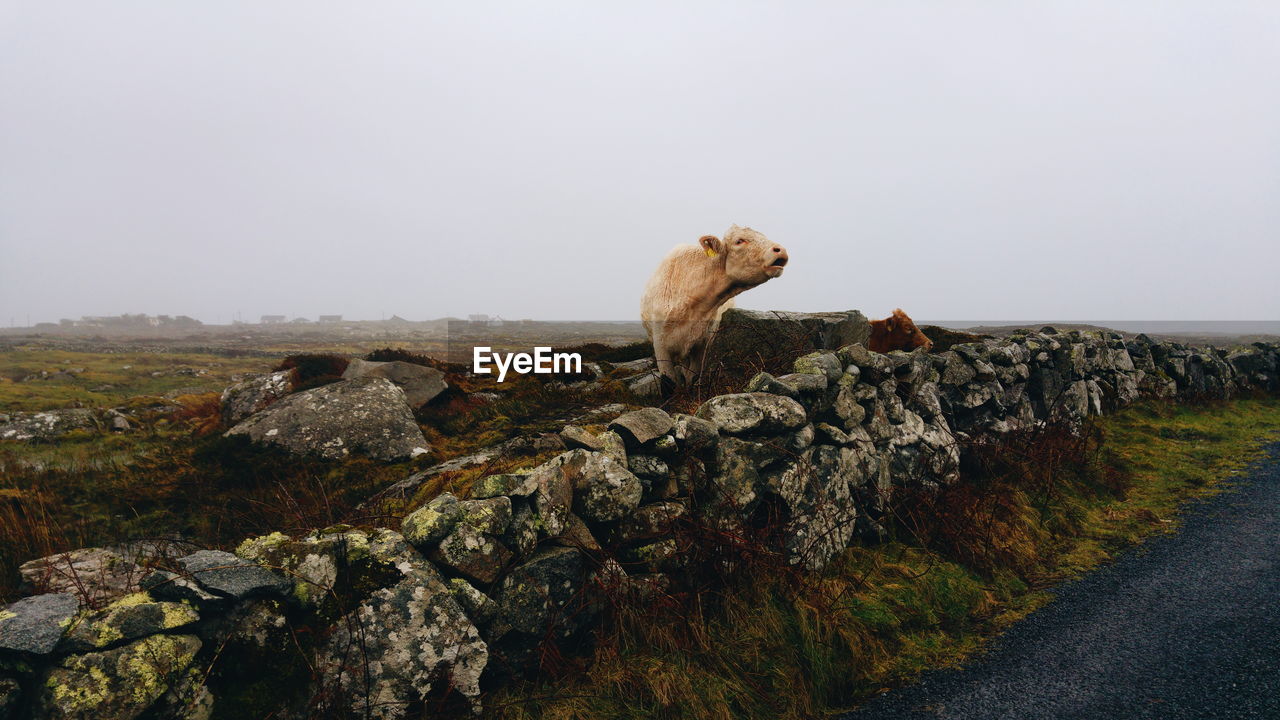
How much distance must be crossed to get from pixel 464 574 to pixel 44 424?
13.9 meters

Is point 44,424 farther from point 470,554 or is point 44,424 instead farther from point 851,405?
point 851,405

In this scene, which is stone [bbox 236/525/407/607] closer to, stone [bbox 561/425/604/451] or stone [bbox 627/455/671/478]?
stone [bbox 561/425/604/451]

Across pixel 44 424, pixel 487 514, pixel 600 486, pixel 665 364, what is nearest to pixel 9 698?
pixel 487 514

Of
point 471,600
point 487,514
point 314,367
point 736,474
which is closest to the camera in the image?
point 471,600

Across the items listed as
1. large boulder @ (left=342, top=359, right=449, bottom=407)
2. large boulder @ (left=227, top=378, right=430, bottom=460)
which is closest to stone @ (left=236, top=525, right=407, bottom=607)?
large boulder @ (left=227, top=378, right=430, bottom=460)

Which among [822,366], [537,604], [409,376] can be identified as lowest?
[537,604]

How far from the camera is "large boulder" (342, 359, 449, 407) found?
10.4 metres

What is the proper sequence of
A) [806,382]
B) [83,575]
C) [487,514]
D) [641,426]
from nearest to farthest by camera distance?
[487,514] → [83,575] → [641,426] → [806,382]

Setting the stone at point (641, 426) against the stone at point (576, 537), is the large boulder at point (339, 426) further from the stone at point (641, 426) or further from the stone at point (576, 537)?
the stone at point (576, 537)

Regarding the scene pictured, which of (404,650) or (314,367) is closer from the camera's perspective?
(404,650)

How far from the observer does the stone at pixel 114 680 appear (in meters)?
2.13

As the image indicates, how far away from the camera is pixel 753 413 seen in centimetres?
484

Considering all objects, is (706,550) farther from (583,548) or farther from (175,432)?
(175,432)

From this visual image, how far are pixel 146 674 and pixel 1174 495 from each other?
36.6 ft
